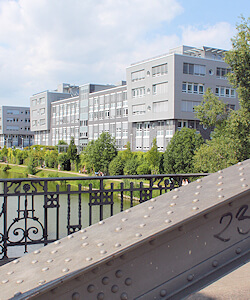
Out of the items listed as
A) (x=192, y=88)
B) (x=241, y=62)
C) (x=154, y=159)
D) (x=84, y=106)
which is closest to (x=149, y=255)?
(x=241, y=62)

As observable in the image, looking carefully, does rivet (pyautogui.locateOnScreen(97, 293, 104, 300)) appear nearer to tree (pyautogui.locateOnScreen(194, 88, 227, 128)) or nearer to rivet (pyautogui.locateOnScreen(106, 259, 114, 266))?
rivet (pyautogui.locateOnScreen(106, 259, 114, 266))

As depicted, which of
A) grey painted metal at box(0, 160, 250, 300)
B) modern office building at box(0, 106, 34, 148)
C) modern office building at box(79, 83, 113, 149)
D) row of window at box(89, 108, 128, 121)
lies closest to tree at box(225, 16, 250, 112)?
grey painted metal at box(0, 160, 250, 300)

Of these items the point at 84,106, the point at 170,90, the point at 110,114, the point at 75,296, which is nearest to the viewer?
the point at 75,296

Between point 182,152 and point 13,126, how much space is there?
265 feet

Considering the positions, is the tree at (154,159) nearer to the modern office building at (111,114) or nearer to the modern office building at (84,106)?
the modern office building at (111,114)

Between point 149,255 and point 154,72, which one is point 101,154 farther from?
point 149,255

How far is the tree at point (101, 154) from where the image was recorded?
53375 mm

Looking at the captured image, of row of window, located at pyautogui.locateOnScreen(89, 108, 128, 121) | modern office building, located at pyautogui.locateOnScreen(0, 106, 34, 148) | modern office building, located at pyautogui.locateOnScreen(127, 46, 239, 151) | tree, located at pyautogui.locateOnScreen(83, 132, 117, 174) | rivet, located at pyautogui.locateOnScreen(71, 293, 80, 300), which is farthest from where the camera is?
modern office building, located at pyautogui.locateOnScreen(0, 106, 34, 148)

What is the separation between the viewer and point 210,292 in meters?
1.79

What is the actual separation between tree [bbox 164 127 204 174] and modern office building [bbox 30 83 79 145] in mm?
46829

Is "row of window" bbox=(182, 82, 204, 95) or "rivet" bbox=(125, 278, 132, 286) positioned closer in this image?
"rivet" bbox=(125, 278, 132, 286)

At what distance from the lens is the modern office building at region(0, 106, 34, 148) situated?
111m

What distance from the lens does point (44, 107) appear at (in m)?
85.9

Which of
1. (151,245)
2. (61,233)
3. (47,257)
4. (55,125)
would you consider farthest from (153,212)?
(55,125)
